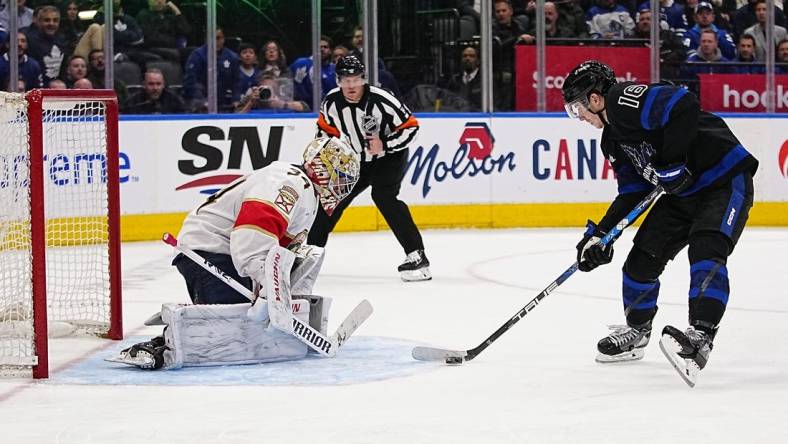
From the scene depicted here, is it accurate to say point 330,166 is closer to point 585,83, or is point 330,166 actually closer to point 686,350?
point 585,83

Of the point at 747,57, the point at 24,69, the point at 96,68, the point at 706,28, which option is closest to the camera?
the point at 24,69

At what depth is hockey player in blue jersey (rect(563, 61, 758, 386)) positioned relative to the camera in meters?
3.56

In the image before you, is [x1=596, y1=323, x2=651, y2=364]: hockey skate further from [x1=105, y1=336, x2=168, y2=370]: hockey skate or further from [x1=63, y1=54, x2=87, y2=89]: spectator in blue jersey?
[x1=63, y1=54, x2=87, y2=89]: spectator in blue jersey

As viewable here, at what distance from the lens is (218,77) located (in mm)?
8289

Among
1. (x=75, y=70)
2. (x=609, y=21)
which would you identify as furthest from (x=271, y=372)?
(x=609, y=21)

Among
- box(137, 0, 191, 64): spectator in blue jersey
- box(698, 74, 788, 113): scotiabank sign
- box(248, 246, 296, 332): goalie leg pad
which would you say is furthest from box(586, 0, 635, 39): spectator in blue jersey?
box(248, 246, 296, 332): goalie leg pad

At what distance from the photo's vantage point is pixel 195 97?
8.18 meters

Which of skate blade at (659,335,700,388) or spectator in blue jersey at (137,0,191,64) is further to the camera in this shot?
spectator in blue jersey at (137,0,191,64)

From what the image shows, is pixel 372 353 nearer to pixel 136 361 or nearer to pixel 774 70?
pixel 136 361

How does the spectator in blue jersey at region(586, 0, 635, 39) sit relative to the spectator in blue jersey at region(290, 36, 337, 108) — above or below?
above

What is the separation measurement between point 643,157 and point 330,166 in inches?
35.7

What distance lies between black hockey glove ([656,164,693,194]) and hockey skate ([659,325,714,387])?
1.32ft

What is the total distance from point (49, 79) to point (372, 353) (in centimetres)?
427

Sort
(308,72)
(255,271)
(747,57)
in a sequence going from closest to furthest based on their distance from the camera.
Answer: (255,271) → (308,72) → (747,57)
